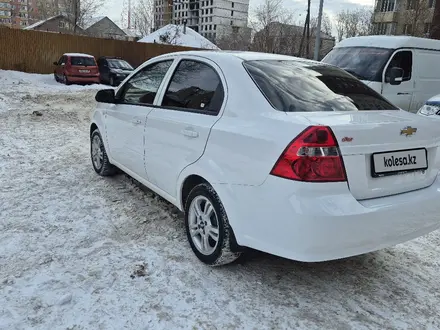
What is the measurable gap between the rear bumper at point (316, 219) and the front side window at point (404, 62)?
669 cm

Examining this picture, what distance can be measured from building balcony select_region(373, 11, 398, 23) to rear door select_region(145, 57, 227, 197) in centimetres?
5061

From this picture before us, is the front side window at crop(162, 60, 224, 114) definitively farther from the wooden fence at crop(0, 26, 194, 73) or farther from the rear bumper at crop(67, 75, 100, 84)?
the wooden fence at crop(0, 26, 194, 73)

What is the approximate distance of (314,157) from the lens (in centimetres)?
238

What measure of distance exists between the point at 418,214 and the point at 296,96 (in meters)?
1.19

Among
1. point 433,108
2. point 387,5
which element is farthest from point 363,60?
point 387,5

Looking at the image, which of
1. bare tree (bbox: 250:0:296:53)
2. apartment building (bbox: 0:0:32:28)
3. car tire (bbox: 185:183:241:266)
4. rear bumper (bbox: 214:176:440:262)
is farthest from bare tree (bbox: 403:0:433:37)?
apartment building (bbox: 0:0:32:28)

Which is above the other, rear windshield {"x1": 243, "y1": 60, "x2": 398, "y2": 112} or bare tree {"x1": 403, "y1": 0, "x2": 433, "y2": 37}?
bare tree {"x1": 403, "y1": 0, "x2": 433, "y2": 37}

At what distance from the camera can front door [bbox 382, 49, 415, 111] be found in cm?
827

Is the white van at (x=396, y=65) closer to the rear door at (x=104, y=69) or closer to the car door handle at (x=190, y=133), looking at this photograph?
the car door handle at (x=190, y=133)

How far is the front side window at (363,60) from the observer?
327 inches

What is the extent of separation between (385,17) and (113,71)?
3977cm

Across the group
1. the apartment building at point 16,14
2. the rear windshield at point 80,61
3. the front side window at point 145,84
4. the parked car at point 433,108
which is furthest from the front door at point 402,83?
the apartment building at point 16,14

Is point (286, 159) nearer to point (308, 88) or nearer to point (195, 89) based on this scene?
point (308, 88)

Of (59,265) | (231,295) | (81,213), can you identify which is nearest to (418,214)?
(231,295)
